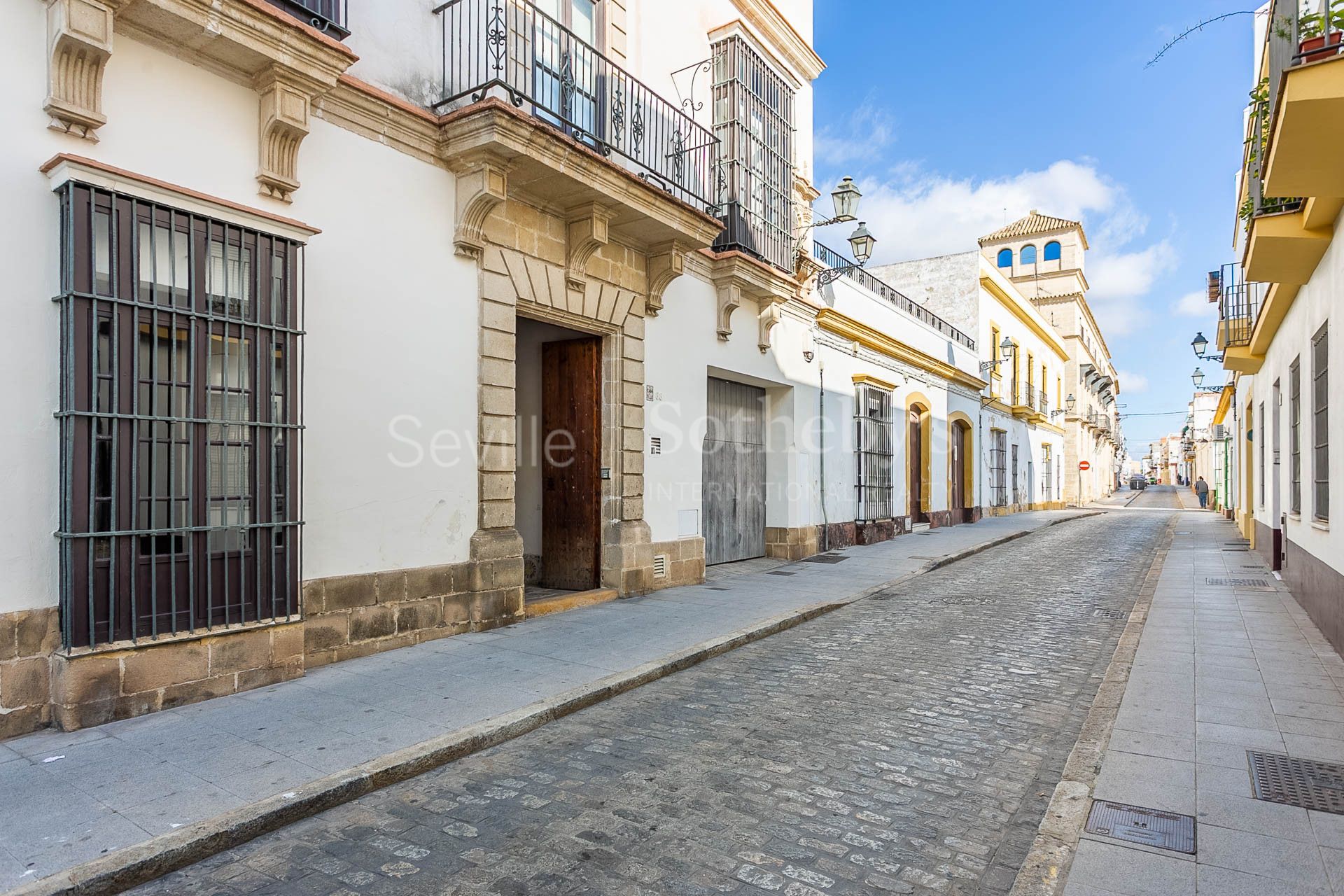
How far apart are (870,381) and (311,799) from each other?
13492 millimetres

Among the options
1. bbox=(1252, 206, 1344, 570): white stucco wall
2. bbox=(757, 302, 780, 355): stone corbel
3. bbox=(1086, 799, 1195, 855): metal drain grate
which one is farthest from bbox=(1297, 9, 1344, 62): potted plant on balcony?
bbox=(757, 302, 780, 355): stone corbel

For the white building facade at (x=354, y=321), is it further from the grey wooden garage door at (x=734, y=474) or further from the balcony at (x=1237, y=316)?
the balcony at (x=1237, y=316)

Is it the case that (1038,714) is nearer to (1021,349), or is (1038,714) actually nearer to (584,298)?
(584,298)

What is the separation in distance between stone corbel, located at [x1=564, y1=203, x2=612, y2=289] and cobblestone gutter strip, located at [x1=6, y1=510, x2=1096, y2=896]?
416 cm

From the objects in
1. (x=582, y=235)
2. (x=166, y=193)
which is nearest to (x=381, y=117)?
(x=166, y=193)

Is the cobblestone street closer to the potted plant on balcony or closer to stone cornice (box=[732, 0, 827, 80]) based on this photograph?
the potted plant on balcony

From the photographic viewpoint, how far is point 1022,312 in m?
28.6

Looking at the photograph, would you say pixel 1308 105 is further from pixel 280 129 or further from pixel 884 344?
pixel 884 344

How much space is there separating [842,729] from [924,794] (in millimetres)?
950

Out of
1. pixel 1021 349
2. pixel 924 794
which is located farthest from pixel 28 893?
pixel 1021 349

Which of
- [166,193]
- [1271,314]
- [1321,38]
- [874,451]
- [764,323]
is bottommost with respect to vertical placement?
[874,451]

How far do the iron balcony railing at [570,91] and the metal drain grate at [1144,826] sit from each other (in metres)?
6.31

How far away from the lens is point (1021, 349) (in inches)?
1156

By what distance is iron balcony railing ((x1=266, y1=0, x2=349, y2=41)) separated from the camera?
5.48 metres
